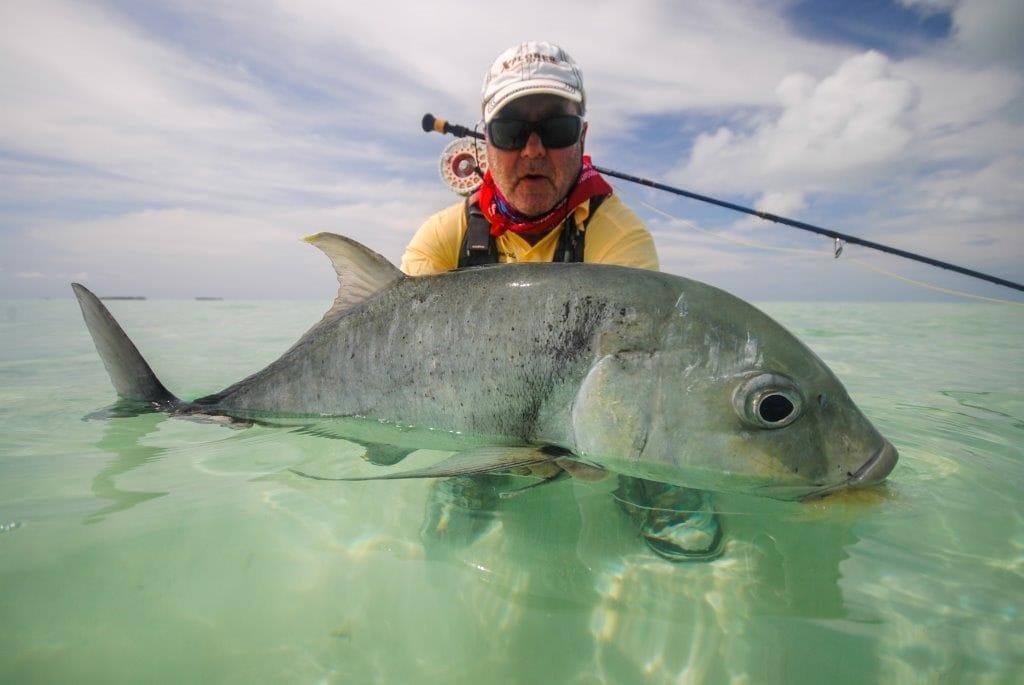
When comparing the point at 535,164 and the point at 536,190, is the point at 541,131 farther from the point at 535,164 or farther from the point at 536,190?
the point at 536,190

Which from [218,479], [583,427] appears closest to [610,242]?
[583,427]

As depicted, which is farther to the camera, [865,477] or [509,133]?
[509,133]

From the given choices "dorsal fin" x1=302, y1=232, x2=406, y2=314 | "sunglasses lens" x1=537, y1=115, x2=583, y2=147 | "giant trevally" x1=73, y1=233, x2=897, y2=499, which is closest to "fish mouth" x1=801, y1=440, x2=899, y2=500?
"giant trevally" x1=73, y1=233, x2=897, y2=499

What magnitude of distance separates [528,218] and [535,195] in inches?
6.5

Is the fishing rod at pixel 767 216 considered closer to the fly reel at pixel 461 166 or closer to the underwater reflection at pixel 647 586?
the fly reel at pixel 461 166

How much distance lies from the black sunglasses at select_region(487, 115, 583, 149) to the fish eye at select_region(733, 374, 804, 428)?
2.04 metres

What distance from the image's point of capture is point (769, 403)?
190 cm

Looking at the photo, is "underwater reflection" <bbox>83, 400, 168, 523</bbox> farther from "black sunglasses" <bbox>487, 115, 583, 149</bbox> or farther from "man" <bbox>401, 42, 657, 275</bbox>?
"black sunglasses" <bbox>487, 115, 583, 149</bbox>

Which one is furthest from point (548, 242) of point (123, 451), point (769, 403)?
point (123, 451)

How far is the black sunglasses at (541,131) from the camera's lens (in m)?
3.23

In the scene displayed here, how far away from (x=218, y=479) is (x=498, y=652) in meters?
1.69

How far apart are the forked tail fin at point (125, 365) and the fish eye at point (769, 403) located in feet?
9.87

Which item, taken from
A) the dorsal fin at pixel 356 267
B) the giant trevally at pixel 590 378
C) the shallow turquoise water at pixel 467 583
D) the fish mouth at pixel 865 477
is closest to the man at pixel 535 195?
the dorsal fin at pixel 356 267

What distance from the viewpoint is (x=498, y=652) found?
146cm
